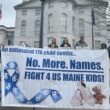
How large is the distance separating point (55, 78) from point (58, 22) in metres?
52.3

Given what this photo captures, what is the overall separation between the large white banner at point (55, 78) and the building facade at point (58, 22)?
162ft

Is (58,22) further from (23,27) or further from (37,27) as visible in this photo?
(23,27)

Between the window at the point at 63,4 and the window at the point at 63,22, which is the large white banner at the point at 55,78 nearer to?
the window at the point at 63,22

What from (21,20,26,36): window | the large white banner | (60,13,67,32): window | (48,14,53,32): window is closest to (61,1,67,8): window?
(60,13,67,32): window

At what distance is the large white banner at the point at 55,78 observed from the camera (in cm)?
797

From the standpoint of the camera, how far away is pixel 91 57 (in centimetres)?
845

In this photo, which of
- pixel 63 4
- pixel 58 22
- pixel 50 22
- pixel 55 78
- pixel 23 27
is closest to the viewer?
pixel 55 78

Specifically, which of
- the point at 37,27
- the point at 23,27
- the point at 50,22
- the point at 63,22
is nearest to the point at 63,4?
the point at 63,22

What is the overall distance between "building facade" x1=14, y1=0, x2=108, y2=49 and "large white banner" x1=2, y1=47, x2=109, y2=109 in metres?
49.3

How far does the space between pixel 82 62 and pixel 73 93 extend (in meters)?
0.78

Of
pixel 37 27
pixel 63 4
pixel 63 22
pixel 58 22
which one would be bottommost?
pixel 37 27

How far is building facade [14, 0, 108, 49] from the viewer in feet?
198

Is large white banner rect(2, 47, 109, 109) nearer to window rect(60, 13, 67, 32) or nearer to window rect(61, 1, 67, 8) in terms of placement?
window rect(60, 13, 67, 32)

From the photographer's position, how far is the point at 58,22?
197ft
